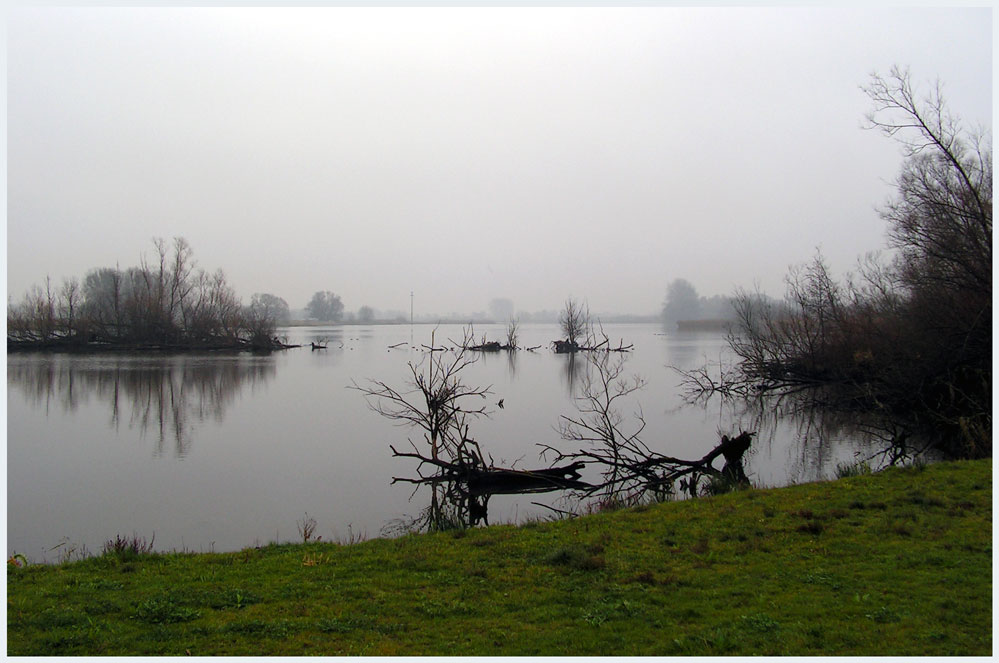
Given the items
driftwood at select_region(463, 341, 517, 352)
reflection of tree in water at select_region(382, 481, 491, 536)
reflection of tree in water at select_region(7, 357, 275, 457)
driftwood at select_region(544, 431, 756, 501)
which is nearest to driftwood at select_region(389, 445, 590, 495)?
reflection of tree in water at select_region(382, 481, 491, 536)

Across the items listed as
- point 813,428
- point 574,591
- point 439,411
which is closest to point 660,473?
point 439,411

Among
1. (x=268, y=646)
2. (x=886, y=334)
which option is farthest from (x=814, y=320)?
(x=268, y=646)

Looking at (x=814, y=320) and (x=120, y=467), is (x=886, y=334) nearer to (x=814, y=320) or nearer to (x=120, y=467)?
(x=814, y=320)

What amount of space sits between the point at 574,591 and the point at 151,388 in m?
26.8

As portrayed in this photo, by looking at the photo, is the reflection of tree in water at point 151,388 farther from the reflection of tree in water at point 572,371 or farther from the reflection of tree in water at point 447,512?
the reflection of tree in water at point 572,371

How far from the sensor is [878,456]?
1452cm

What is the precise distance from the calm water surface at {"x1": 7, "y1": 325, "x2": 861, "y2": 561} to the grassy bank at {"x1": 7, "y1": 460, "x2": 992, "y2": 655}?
294 cm

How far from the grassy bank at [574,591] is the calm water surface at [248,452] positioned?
2942 millimetres

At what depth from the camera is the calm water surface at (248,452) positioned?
1007cm

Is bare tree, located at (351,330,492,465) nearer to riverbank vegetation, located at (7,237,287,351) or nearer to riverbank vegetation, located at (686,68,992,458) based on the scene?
riverbank vegetation, located at (686,68,992,458)

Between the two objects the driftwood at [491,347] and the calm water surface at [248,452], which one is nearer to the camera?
the calm water surface at [248,452]

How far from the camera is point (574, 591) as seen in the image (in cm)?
536

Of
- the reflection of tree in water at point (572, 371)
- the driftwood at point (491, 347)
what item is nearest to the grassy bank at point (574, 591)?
the reflection of tree in water at point (572, 371)

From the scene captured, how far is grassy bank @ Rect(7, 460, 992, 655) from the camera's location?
4402 millimetres
